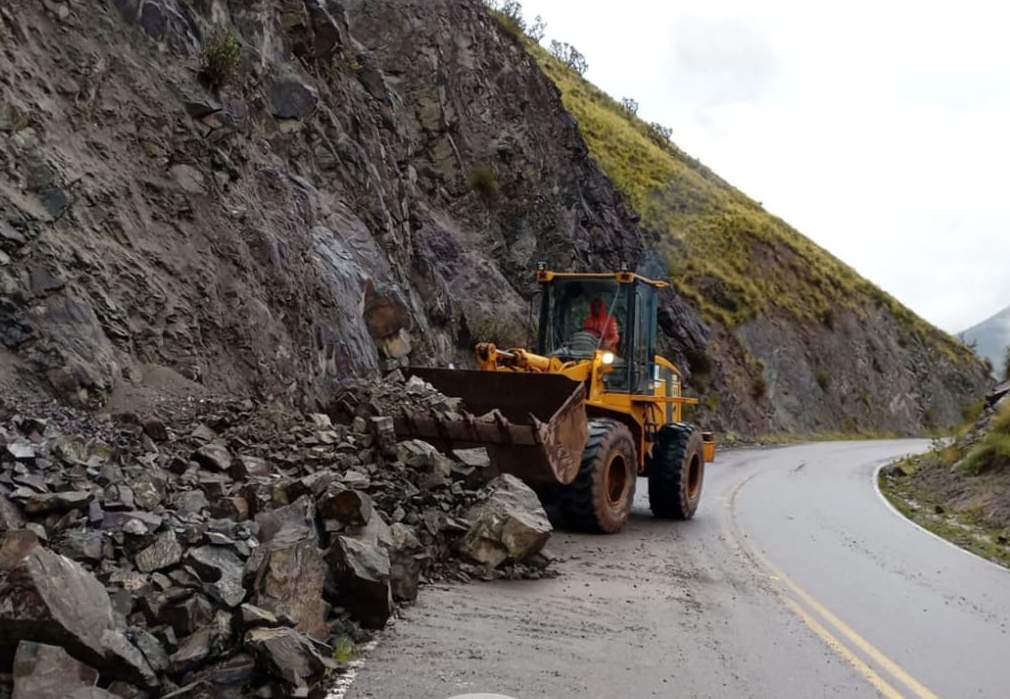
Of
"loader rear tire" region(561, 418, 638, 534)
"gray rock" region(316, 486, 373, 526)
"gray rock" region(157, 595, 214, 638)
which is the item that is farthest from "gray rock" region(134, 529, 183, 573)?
"loader rear tire" region(561, 418, 638, 534)

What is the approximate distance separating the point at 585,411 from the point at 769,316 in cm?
4033

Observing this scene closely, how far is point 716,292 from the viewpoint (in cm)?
4662

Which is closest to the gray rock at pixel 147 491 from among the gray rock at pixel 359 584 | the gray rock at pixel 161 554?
the gray rock at pixel 161 554

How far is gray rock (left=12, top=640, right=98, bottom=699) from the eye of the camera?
12.7 feet

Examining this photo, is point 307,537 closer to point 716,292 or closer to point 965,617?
point 965,617

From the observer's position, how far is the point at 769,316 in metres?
48.2

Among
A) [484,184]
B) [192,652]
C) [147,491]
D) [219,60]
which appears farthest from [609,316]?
[484,184]

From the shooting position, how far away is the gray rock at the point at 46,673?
3.86m

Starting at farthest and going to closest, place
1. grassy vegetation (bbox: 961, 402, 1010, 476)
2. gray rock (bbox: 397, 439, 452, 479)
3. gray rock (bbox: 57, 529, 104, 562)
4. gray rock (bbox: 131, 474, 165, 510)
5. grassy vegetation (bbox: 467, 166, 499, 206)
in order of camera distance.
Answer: grassy vegetation (bbox: 467, 166, 499, 206) → grassy vegetation (bbox: 961, 402, 1010, 476) → gray rock (bbox: 397, 439, 452, 479) → gray rock (bbox: 131, 474, 165, 510) → gray rock (bbox: 57, 529, 104, 562)

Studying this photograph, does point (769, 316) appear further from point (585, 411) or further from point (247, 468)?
point (247, 468)

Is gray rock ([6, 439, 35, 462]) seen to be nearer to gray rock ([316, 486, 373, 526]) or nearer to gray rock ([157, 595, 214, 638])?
gray rock ([157, 595, 214, 638])

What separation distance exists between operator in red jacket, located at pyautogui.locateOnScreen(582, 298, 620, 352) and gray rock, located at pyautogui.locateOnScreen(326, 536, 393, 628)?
6.77m

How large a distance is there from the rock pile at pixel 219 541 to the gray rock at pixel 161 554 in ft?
0.04

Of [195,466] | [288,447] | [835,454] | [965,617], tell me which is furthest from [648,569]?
[835,454]
